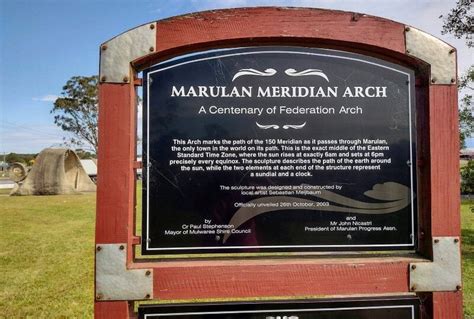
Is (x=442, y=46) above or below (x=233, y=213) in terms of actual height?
above

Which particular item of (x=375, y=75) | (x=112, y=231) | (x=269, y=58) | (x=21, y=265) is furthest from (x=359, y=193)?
(x=21, y=265)

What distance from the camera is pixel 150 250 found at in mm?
1982

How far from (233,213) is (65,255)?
18.4ft

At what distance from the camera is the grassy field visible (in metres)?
4.43

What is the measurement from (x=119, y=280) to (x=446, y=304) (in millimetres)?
1442

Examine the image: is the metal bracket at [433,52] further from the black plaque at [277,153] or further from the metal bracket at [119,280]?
the metal bracket at [119,280]

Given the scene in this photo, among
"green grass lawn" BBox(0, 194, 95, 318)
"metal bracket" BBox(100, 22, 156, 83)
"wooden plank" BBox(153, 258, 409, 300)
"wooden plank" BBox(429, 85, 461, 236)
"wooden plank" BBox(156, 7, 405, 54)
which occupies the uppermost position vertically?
"wooden plank" BBox(156, 7, 405, 54)

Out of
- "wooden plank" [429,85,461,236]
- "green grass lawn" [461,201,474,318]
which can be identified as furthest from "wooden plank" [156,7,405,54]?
"green grass lawn" [461,201,474,318]

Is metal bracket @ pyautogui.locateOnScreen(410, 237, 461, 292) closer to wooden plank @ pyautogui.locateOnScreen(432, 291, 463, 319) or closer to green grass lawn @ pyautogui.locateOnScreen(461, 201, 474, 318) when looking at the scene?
wooden plank @ pyautogui.locateOnScreen(432, 291, 463, 319)

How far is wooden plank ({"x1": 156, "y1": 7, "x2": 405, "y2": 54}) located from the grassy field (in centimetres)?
301

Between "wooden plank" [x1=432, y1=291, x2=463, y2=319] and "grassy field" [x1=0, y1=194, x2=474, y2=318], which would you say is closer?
"wooden plank" [x1=432, y1=291, x2=463, y2=319]

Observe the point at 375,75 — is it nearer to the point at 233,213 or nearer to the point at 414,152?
the point at 414,152

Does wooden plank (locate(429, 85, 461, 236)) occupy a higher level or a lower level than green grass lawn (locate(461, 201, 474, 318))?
higher

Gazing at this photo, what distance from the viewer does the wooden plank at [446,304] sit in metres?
2.01
